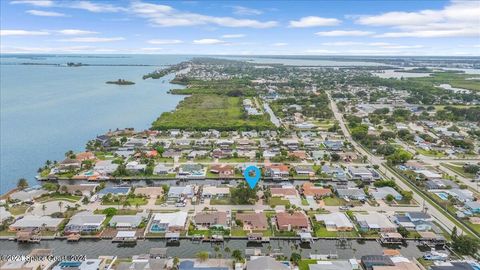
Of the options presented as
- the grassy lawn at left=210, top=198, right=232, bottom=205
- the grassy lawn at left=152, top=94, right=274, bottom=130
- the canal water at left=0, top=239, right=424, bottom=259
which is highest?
the grassy lawn at left=152, top=94, right=274, bottom=130

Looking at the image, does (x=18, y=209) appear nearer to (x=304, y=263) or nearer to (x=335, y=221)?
(x=304, y=263)

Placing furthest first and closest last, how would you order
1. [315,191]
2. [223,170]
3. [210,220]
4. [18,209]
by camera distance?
[223,170] < [315,191] < [18,209] < [210,220]

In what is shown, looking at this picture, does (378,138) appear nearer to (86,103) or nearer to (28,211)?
(28,211)

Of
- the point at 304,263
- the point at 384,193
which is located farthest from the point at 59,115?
the point at 304,263

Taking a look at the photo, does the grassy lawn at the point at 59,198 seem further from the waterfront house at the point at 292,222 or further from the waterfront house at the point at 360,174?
the waterfront house at the point at 360,174

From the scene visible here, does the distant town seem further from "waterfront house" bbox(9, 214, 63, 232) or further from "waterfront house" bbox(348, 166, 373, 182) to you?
"waterfront house" bbox(348, 166, 373, 182)

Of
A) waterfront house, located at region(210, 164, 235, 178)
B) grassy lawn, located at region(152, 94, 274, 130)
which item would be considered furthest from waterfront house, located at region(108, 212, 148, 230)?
grassy lawn, located at region(152, 94, 274, 130)

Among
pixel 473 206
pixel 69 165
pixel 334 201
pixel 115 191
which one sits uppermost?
pixel 69 165
